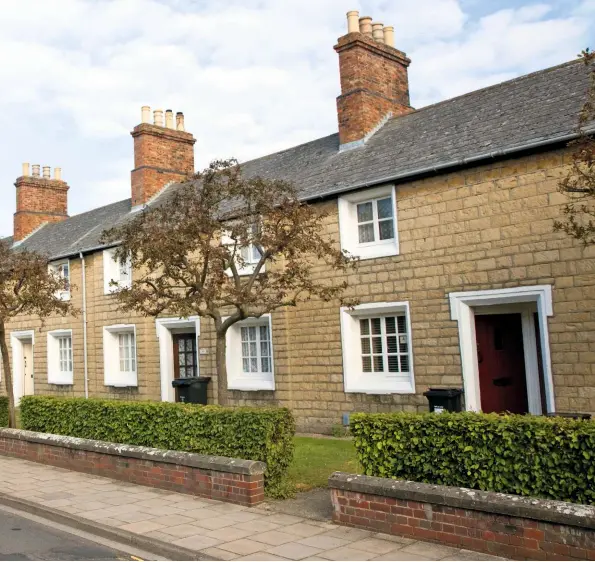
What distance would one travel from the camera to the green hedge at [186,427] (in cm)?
831

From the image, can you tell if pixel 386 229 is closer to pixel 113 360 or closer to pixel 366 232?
pixel 366 232

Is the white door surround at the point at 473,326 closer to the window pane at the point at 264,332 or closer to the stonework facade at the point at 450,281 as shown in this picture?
the stonework facade at the point at 450,281

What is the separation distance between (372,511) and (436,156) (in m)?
7.89

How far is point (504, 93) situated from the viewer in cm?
1406

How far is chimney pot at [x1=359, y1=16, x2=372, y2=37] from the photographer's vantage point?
1711 centimetres

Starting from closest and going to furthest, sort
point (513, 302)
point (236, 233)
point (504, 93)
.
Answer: point (236, 233) < point (513, 302) < point (504, 93)

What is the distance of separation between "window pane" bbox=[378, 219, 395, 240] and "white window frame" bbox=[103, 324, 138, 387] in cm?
939

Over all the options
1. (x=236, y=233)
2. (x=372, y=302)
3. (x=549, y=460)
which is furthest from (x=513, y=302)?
(x=549, y=460)

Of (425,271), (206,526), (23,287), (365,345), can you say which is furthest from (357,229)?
(206,526)

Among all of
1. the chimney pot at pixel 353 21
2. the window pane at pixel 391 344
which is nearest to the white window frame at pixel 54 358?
the window pane at pixel 391 344

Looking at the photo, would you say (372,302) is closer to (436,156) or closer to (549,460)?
(436,156)

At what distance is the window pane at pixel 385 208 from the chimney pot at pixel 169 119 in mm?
11988

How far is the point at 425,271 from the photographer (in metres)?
12.4

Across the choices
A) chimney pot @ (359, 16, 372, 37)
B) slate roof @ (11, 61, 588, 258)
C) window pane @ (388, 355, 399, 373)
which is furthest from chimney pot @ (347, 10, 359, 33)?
window pane @ (388, 355, 399, 373)
